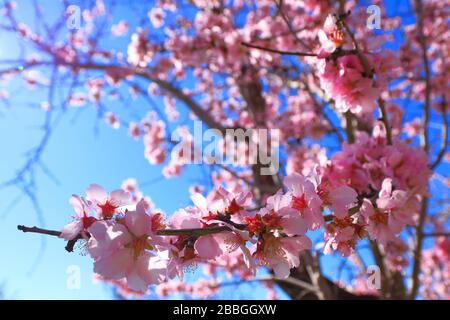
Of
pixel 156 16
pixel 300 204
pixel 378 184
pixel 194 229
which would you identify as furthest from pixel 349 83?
pixel 156 16

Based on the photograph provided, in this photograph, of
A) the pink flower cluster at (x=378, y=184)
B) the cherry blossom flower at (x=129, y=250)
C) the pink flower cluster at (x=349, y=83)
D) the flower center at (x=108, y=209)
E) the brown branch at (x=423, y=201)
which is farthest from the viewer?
the brown branch at (x=423, y=201)

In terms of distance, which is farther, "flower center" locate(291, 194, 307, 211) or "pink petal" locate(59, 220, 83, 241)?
"flower center" locate(291, 194, 307, 211)

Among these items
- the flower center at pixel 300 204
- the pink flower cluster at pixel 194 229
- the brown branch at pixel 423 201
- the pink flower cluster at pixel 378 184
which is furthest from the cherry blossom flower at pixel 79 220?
the brown branch at pixel 423 201

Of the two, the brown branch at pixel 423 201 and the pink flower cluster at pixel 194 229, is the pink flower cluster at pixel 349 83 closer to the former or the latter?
the pink flower cluster at pixel 194 229

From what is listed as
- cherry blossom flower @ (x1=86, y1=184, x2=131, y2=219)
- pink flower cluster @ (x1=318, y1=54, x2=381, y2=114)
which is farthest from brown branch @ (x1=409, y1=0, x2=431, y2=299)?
cherry blossom flower @ (x1=86, y1=184, x2=131, y2=219)

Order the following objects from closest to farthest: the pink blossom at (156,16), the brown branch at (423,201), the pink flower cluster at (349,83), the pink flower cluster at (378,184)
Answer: the pink flower cluster at (378,184) < the pink flower cluster at (349,83) < the brown branch at (423,201) < the pink blossom at (156,16)

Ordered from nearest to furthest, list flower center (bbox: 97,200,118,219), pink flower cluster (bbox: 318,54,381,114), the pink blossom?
1. flower center (bbox: 97,200,118,219)
2. pink flower cluster (bbox: 318,54,381,114)
3. the pink blossom

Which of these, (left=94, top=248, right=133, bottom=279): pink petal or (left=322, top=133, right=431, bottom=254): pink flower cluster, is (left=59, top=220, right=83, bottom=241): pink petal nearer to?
(left=94, top=248, right=133, bottom=279): pink petal

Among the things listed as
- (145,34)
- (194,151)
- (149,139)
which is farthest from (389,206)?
(149,139)

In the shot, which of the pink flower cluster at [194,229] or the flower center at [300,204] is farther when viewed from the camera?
the flower center at [300,204]

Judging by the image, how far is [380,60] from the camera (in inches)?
60.5

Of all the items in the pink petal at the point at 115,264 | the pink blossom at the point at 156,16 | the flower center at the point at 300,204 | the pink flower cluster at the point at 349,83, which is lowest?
the pink petal at the point at 115,264

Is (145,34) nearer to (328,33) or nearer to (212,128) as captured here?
(212,128)

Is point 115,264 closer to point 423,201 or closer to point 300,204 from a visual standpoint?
point 300,204
